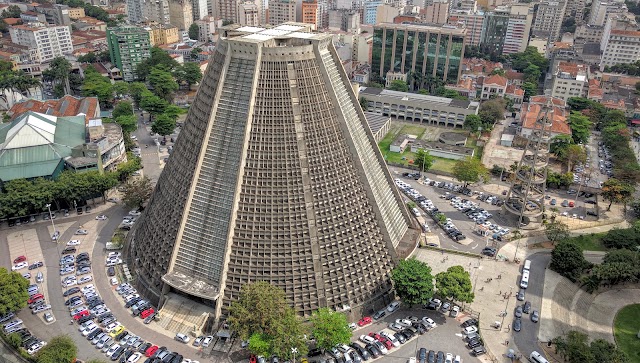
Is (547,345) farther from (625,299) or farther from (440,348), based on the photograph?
(625,299)

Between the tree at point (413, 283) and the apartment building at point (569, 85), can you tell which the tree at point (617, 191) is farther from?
the apartment building at point (569, 85)

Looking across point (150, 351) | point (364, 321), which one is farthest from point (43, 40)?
point (364, 321)

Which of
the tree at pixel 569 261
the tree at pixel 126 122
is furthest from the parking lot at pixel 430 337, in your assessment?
the tree at pixel 126 122

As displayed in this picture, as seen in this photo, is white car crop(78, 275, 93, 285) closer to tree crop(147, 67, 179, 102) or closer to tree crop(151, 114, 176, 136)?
tree crop(151, 114, 176, 136)

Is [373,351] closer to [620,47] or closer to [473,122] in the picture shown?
[473,122]

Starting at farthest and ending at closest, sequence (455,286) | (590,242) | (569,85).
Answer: (569,85), (590,242), (455,286)

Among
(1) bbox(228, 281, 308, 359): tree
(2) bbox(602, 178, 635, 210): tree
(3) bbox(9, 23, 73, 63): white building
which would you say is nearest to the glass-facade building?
(2) bbox(602, 178, 635, 210): tree
